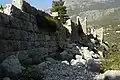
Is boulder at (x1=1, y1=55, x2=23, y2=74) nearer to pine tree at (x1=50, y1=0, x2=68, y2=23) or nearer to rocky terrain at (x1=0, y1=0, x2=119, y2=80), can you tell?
rocky terrain at (x1=0, y1=0, x2=119, y2=80)

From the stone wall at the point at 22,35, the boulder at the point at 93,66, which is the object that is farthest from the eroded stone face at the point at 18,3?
the boulder at the point at 93,66

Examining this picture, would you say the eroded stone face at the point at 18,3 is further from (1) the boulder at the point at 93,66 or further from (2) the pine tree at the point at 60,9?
(2) the pine tree at the point at 60,9

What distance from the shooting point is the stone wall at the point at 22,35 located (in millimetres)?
10609

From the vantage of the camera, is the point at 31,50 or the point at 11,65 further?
the point at 31,50

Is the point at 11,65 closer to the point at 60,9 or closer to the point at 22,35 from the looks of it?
the point at 22,35

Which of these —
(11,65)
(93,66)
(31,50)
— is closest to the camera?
(11,65)

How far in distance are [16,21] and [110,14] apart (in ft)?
488

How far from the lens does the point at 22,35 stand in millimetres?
12594

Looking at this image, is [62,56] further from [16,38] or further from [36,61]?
[16,38]

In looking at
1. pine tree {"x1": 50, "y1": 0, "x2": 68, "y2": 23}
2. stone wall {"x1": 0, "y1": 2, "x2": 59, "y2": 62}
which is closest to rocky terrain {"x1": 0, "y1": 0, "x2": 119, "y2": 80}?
stone wall {"x1": 0, "y1": 2, "x2": 59, "y2": 62}

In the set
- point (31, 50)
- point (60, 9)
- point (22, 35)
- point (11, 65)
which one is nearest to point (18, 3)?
point (22, 35)

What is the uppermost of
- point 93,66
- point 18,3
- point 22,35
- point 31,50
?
point 18,3

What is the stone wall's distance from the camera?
1061 cm

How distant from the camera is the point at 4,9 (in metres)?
11.4
